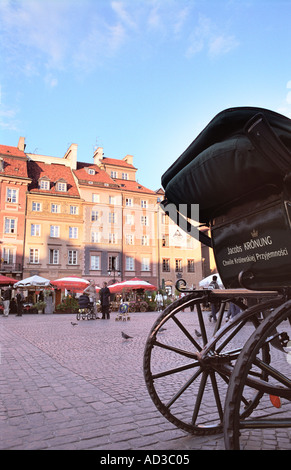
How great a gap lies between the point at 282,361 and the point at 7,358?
4.29m

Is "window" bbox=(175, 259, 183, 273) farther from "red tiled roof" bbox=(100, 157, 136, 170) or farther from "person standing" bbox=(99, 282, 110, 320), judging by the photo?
"person standing" bbox=(99, 282, 110, 320)

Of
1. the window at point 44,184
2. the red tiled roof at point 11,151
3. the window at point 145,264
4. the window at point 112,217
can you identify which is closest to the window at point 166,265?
the window at point 145,264

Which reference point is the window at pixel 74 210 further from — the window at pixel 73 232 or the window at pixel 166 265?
the window at pixel 166 265

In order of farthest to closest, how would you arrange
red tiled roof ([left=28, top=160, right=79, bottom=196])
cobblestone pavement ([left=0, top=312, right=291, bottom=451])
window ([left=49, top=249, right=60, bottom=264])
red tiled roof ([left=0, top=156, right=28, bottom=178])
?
red tiled roof ([left=28, top=160, right=79, bottom=196]) → window ([left=49, top=249, right=60, bottom=264]) → red tiled roof ([left=0, top=156, right=28, bottom=178]) → cobblestone pavement ([left=0, top=312, right=291, bottom=451])

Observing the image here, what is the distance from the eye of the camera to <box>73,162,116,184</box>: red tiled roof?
46312mm

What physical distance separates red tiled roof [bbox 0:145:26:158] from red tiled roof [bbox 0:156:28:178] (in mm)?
514

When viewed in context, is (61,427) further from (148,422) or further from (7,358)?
(7,358)

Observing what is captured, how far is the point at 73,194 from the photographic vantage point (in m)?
44.4

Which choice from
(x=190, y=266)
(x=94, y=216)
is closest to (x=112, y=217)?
(x=94, y=216)

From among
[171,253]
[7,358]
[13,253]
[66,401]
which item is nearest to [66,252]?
[13,253]

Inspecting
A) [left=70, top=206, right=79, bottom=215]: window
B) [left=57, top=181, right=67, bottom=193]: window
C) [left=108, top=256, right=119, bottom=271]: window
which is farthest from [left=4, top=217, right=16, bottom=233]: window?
[left=108, top=256, right=119, bottom=271]: window

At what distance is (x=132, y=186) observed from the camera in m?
49.2

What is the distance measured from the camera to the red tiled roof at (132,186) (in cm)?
4797

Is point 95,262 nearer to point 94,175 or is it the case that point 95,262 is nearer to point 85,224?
point 85,224
